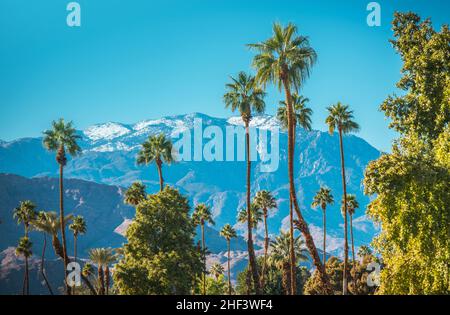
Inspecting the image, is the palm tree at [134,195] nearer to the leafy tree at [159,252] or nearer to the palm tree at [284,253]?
the palm tree at [284,253]

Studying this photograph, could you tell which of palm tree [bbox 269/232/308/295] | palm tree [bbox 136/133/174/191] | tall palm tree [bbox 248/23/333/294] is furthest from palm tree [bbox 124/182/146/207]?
tall palm tree [bbox 248/23/333/294]

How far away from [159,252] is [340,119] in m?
30.7

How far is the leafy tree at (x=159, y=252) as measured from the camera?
125ft

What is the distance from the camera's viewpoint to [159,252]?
39.3 metres

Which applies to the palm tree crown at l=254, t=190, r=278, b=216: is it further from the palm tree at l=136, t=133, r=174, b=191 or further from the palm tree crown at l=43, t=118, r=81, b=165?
the palm tree crown at l=43, t=118, r=81, b=165

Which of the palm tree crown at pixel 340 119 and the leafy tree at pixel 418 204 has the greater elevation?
the palm tree crown at pixel 340 119

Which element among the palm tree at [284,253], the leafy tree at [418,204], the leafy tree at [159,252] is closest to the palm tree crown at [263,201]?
the palm tree at [284,253]

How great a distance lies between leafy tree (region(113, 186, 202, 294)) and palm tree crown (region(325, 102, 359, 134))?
2333 cm

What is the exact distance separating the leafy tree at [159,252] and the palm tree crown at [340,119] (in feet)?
76.5

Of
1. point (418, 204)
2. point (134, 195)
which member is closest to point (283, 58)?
point (418, 204)

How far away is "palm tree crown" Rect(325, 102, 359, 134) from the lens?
5738 centimetres

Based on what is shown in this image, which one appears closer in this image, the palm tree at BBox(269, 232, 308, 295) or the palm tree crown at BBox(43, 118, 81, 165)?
the palm tree crown at BBox(43, 118, 81, 165)

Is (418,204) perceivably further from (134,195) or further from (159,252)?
(134,195)
